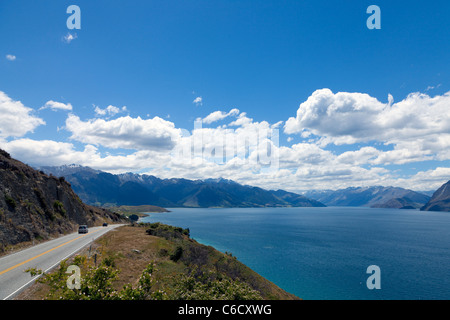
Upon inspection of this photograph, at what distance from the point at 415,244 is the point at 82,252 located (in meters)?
123

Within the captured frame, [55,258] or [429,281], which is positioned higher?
[55,258]

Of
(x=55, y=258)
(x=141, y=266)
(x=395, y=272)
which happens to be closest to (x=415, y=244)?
(x=395, y=272)

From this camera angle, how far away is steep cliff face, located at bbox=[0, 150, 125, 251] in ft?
123

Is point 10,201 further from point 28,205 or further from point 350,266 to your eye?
point 350,266

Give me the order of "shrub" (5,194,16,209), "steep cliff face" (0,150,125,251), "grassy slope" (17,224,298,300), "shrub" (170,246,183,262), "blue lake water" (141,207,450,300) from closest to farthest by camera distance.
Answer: "grassy slope" (17,224,298,300) < "shrub" (170,246,183,262) < "steep cliff face" (0,150,125,251) < "shrub" (5,194,16,209) < "blue lake water" (141,207,450,300)

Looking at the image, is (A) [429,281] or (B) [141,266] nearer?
(B) [141,266]

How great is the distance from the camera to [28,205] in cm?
4578

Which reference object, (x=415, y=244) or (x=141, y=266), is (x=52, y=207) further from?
(x=415, y=244)

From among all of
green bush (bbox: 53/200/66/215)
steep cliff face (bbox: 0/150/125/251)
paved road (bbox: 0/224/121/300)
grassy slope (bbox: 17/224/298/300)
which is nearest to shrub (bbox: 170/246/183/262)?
grassy slope (bbox: 17/224/298/300)

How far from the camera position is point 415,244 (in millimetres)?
100812

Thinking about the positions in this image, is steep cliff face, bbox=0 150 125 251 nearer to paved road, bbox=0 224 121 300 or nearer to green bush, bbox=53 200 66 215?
green bush, bbox=53 200 66 215
